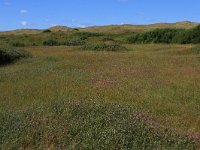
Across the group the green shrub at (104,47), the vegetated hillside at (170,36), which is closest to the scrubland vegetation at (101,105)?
the green shrub at (104,47)

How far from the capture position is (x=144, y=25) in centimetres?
9425

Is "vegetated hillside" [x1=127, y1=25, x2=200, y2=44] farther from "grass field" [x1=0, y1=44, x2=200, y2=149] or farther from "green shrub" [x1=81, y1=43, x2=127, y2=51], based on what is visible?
"grass field" [x1=0, y1=44, x2=200, y2=149]

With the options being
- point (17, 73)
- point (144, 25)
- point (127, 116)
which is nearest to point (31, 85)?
point (17, 73)

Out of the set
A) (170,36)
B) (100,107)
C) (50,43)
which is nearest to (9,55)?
(100,107)

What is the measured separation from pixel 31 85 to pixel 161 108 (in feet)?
19.9

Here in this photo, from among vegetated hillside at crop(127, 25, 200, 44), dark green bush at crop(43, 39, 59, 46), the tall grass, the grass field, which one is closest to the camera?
the tall grass

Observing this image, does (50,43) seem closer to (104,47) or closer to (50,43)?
(50,43)

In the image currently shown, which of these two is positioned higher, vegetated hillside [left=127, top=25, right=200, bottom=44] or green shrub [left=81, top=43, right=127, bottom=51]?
green shrub [left=81, top=43, right=127, bottom=51]

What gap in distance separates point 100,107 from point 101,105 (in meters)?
0.53

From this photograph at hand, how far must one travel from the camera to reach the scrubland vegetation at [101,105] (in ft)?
32.8

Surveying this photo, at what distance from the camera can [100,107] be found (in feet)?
40.3

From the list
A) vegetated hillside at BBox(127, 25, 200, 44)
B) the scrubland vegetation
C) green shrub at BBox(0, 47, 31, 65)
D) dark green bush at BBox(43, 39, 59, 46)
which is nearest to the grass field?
the scrubland vegetation

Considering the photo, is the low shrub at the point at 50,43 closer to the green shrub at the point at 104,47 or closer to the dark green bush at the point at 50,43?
the dark green bush at the point at 50,43

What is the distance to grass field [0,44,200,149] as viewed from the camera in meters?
9.97
